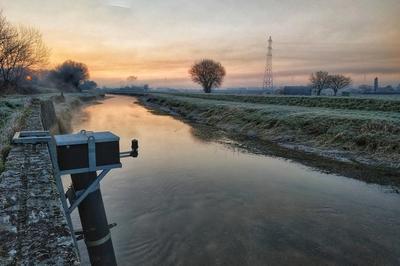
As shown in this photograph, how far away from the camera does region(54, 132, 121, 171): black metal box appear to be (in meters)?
5.62

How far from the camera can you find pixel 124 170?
1407 cm

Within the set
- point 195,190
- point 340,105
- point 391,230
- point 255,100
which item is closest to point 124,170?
point 195,190

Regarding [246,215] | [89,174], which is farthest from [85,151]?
[246,215]

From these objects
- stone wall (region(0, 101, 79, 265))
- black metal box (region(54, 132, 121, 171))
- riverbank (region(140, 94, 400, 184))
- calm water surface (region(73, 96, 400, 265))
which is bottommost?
calm water surface (region(73, 96, 400, 265))

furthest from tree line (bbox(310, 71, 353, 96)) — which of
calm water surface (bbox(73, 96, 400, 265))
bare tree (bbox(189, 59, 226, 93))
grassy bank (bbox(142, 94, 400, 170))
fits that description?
calm water surface (bbox(73, 96, 400, 265))

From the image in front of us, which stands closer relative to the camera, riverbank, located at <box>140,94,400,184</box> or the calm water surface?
the calm water surface

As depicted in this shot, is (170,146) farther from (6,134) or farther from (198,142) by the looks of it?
(6,134)

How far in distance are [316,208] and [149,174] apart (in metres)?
7.36

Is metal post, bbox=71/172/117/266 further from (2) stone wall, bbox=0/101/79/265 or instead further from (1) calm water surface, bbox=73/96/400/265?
(1) calm water surface, bbox=73/96/400/265

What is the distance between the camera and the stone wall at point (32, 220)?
3.17 m

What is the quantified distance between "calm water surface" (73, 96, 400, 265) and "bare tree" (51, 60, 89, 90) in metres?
117

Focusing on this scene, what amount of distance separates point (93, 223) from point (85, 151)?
149 cm

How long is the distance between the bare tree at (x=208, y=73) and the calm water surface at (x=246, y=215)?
8561cm

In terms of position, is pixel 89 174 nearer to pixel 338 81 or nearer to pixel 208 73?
pixel 208 73
